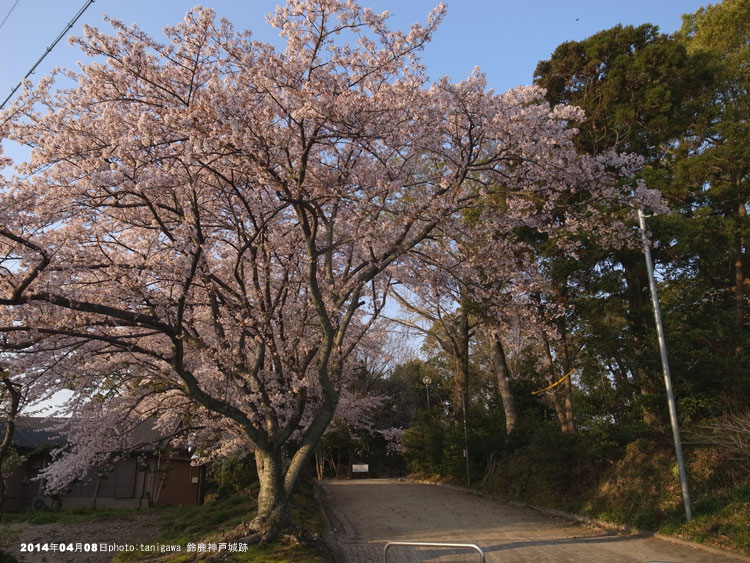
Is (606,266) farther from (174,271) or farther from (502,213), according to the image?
(174,271)

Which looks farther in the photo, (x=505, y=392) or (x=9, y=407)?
(x=505, y=392)

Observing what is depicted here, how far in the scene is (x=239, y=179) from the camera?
741 centimetres

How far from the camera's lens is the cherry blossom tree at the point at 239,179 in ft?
21.1

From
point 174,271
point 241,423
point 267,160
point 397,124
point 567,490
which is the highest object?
point 397,124

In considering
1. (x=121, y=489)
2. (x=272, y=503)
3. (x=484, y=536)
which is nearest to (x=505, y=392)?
(x=484, y=536)

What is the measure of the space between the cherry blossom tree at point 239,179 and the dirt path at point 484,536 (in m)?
2.39

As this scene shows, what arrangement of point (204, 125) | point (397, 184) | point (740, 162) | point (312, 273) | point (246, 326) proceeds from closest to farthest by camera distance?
point (204, 125)
point (312, 273)
point (397, 184)
point (246, 326)
point (740, 162)

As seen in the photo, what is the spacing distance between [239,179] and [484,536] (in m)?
7.25

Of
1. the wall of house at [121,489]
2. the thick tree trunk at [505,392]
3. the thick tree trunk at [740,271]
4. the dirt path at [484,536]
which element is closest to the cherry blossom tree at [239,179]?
the dirt path at [484,536]

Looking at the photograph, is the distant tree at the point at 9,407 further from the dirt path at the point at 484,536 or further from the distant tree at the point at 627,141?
the distant tree at the point at 627,141

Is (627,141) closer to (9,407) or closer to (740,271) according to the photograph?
(740,271)

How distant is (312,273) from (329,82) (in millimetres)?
2467

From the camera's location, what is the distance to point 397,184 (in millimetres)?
7848

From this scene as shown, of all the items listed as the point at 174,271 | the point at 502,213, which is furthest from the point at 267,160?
the point at 502,213
